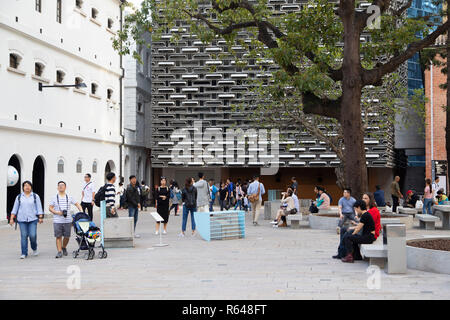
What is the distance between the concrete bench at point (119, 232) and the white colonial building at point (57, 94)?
10.4m

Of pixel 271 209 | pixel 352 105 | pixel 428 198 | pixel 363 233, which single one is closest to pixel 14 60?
pixel 271 209

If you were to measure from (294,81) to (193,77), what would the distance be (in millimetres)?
24517

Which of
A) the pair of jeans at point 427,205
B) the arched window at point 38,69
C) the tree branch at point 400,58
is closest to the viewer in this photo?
the tree branch at point 400,58

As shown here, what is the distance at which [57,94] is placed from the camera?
98.1ft

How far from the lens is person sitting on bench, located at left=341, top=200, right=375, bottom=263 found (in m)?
12.8

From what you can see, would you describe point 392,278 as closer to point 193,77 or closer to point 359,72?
point 359,72

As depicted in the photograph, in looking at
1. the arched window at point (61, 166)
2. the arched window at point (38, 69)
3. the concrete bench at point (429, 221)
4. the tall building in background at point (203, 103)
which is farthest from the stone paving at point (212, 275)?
the tall building in background at point (203, 103)

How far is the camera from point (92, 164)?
1375 inches

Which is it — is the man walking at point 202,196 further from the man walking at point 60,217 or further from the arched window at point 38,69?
the arched window at point 38,69

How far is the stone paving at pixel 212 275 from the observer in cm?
923

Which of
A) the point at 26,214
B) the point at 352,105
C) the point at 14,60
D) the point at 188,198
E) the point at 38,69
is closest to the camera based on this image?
the point at 26,214

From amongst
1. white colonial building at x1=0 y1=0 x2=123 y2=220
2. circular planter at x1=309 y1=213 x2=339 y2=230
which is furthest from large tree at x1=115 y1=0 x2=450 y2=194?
white colonial building at x1=0 y1=0 x2=123 y2=220

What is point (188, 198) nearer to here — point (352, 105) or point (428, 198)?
point (352, 105)

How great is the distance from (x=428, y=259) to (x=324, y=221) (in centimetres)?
1033
